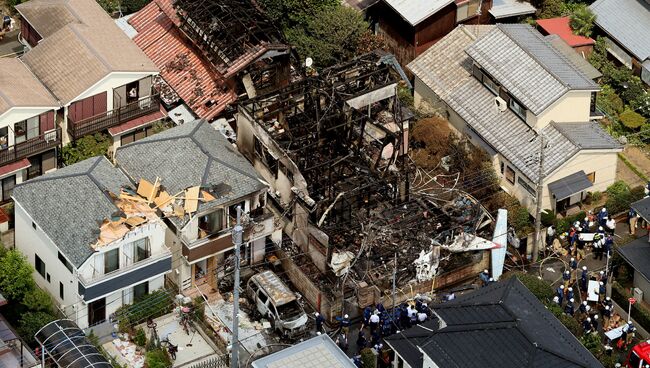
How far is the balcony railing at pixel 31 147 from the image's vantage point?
76.2 meters

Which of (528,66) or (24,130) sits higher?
(528,66)

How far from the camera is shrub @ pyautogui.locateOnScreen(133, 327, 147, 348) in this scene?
70688mm

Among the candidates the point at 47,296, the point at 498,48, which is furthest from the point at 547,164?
the point at 47,296

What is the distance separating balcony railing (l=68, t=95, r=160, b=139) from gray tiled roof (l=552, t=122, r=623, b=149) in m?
22.3

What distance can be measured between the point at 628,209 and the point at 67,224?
30.6 m

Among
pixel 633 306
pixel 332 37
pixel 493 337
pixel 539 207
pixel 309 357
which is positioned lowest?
pixel 633 306

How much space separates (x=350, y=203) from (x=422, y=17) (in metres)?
17.2

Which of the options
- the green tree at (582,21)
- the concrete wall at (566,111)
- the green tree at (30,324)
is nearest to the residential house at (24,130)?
the green tree at (30,324)

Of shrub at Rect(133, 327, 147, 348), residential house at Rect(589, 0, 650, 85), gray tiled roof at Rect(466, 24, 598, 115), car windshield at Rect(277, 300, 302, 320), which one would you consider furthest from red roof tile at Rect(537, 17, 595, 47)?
shrub at Rect(133, 327, 147, 348)

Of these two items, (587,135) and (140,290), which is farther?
(587,135)

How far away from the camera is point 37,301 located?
230ft

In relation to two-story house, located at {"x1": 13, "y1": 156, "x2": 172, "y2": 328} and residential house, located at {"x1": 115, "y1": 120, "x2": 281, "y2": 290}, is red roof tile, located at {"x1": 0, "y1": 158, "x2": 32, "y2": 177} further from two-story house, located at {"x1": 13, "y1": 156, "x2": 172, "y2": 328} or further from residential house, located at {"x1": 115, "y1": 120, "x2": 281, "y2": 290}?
residential house, located at {"x1": 115, "y1": 120, "x2": 281, "y2": 290}

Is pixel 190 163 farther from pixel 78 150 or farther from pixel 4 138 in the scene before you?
pixel 4 138

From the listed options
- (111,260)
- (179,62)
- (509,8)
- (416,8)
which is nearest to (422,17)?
(416,8)
